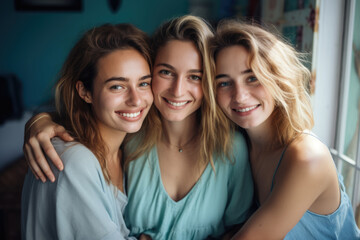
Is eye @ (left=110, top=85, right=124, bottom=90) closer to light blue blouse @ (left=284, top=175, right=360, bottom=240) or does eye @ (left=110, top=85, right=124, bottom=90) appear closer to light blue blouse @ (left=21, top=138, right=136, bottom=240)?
light blue blouse @ (left=21, top=138, right=136, bottom=240)

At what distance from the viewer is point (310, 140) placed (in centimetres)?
115

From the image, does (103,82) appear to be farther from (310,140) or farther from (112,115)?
(310,140)

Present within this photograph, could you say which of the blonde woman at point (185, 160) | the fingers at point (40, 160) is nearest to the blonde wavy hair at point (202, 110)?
the blonde woman at point (185, 160)

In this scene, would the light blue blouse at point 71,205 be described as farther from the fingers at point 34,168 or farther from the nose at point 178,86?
the nose at point 178,86

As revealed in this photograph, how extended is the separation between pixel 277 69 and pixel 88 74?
783 mm

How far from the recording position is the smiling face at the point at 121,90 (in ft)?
4.07

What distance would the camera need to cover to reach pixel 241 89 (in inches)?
49.3

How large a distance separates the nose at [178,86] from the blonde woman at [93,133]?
120 millimetres

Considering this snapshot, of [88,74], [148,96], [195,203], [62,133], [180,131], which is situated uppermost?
[88,74]

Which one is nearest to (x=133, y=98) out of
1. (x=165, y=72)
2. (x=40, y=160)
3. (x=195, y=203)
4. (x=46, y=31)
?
(x=165, y=72)

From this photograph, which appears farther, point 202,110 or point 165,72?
point 202,110

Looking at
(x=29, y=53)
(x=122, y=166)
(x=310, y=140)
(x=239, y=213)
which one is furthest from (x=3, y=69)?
(x=310, y=140)

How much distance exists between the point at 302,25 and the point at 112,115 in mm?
1083

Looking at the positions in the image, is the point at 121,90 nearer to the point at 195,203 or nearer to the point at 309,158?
the point at 195,203
